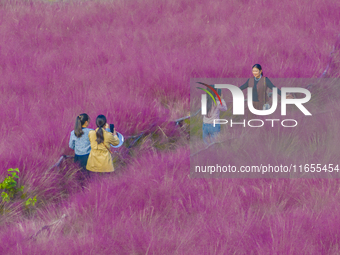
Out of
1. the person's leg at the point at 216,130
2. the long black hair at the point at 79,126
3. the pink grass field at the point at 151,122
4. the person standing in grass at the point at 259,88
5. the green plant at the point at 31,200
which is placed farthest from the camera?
the person standing in grass at the point at 259,88

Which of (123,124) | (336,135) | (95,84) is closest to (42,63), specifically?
(95,84)

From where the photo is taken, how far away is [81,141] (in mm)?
3535

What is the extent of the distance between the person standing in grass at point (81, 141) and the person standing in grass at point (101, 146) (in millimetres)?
94

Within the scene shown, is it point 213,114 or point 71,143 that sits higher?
point 213,114

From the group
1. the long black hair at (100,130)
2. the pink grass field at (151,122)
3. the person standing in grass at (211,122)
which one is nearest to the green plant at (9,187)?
the pink grass field at (151,122)

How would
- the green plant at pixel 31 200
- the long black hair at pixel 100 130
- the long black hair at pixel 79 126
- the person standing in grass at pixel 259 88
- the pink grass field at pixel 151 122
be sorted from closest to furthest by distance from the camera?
the pink grass field at pixel 151 122 → the green plant at pixel 31 200 → the long black hair at pixel 100 130 → the long black hair at pixel 79 126 → the person standing in grass at pixel 259 88

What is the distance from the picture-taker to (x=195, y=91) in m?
4.71

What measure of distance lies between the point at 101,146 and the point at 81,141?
238mm

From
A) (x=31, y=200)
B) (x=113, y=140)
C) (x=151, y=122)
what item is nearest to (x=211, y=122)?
(x=151, y=122)

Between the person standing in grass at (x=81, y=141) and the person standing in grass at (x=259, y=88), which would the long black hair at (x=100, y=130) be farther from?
the person standing in grass at (x=259, y=88)

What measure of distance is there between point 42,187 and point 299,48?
3.94 meters

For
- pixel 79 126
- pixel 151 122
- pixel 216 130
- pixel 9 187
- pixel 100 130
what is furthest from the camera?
pixel 151 122

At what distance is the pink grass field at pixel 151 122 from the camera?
99.6 inches

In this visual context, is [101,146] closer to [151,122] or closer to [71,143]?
[71,143]
